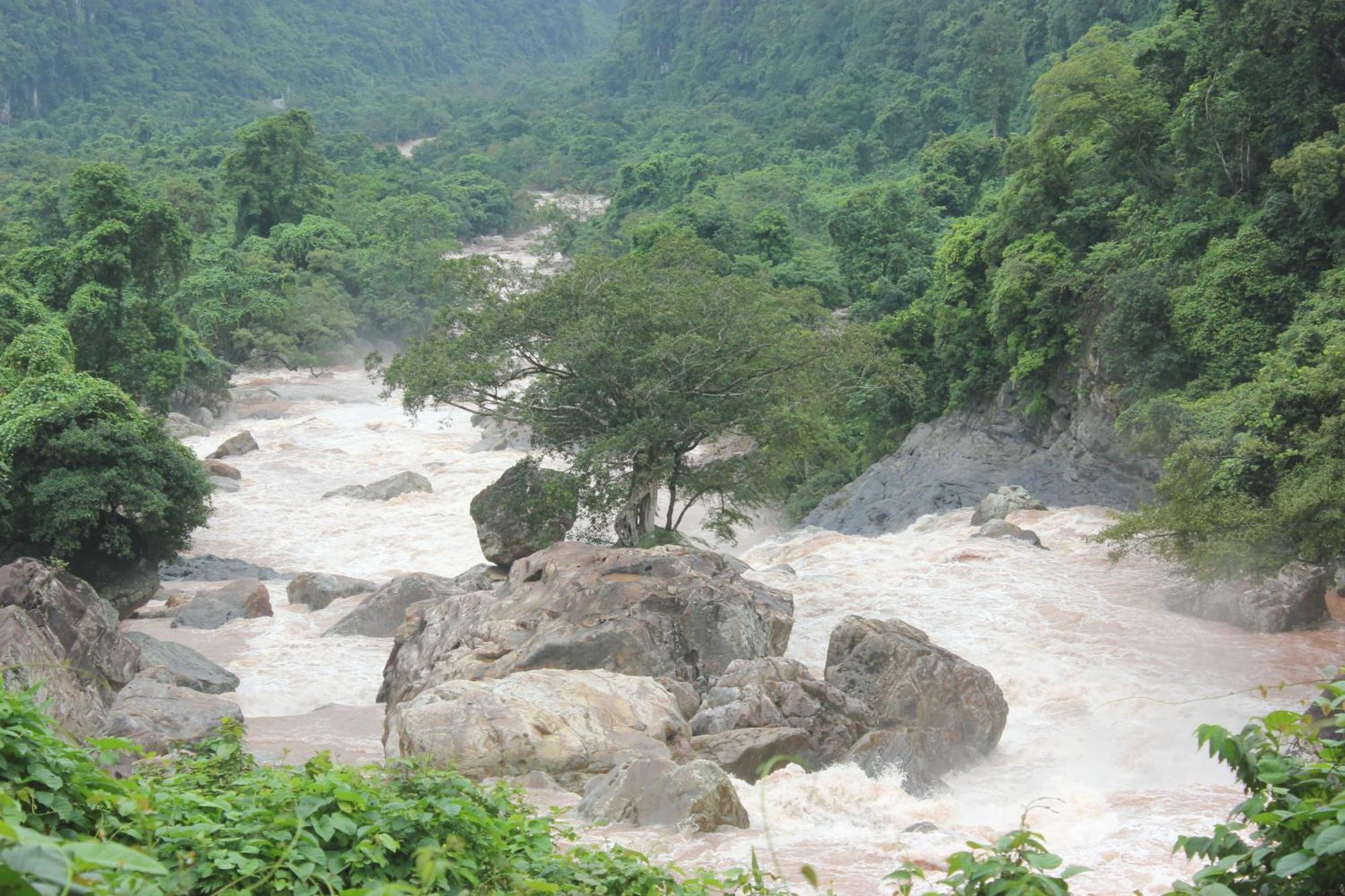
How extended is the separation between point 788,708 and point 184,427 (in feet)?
81.4

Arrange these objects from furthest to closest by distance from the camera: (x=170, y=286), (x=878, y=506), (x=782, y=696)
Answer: (x=170, y=286) < (x=878, y=506) < (x=782, y=696)

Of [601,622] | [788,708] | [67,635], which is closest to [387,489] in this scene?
[67,635]

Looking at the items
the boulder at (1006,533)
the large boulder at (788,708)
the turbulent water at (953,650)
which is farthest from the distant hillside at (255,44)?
the large boulder at (788,708)

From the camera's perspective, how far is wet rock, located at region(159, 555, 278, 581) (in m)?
21.6

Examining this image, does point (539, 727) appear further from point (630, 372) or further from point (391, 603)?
point (630, 372)

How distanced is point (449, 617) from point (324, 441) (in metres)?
18.4

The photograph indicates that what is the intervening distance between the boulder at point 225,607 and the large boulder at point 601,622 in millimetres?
4446

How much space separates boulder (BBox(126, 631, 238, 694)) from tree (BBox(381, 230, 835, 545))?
4962 millimetres

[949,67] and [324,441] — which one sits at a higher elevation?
[949,67]

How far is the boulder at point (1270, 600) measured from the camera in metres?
15.4

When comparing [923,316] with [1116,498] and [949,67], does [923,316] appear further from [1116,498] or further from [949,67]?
[949,67]

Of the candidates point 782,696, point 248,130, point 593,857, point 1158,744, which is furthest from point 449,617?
point 248,130

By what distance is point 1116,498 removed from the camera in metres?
22.3

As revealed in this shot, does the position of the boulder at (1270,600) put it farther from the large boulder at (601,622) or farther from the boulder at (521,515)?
the boulder at (521,515)
